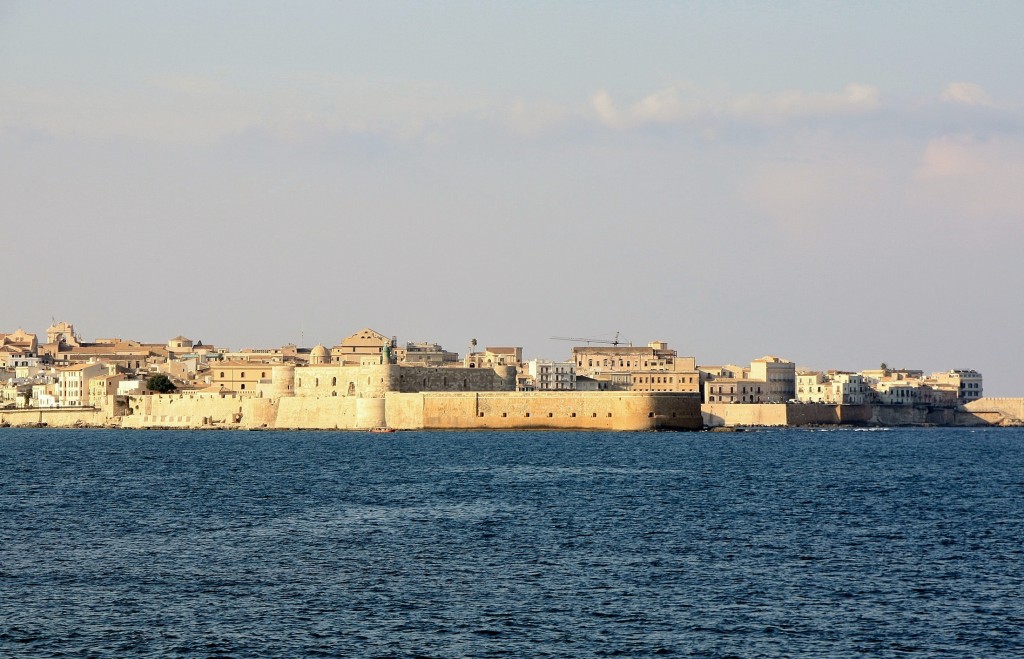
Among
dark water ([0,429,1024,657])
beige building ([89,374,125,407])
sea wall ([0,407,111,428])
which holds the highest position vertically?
beige building ([89,374,125,407])

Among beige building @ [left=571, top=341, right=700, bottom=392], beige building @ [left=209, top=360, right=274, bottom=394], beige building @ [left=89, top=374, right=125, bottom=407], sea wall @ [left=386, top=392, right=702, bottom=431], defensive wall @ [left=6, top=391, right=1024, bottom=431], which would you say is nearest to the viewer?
sea wall @ [left=386, top=392, right=702, bottom=431]

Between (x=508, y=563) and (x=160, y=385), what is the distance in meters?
77.8

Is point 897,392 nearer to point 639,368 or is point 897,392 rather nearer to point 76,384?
point 639,368

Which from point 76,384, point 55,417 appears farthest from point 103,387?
point 76,384

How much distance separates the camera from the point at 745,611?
2162 centimetres

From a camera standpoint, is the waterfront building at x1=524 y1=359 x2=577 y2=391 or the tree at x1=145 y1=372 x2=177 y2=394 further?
the waterfront building at x1=524 y1=359 x2=577 y2=391

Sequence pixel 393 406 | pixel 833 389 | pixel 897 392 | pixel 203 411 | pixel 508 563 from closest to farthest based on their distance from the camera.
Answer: pixel 508 563 < pixel 393 406 < pixel 203 411 < pixel 833 389 < pixel 897 392

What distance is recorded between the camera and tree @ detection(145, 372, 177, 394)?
100 metres

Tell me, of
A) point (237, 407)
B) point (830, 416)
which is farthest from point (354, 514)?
point (830, 416)

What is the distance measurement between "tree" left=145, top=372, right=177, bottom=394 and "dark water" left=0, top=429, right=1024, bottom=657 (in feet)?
162

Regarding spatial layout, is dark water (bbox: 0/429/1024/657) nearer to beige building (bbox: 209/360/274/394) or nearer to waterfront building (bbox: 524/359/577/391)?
beige building (bbox: 209/360/274/394)

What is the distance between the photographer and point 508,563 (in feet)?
85.5

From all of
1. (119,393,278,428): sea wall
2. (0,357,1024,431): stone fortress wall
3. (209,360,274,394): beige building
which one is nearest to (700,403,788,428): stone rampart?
(0,357,1024,431): stone fortress wall

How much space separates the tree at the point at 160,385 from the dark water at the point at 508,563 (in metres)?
49.4
